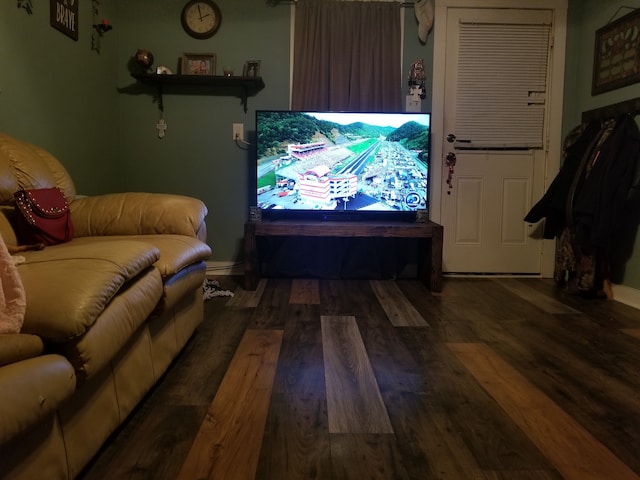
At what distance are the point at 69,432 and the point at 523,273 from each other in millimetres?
3666

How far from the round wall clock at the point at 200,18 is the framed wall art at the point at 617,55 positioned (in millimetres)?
2872

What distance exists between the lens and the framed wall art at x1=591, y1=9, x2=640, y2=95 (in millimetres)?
A: 3135

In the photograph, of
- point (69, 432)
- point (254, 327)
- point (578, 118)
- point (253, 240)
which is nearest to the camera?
point (69, 432)

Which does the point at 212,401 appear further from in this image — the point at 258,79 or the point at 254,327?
the point at 258,79

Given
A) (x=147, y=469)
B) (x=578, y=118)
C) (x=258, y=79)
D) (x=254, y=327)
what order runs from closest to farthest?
(x=147, y=469), (x=254, y=327), (x=258, y=79), (x=578, y=118)

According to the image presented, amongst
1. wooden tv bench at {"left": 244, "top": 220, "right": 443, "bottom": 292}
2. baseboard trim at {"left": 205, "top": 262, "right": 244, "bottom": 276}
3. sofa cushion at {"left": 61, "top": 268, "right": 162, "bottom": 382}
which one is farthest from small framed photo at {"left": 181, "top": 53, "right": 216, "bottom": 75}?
sofa cushion at {"left": 61, "top": 268, "right": 162, "bottom": 382}

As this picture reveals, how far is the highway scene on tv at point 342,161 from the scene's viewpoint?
11.6 ft

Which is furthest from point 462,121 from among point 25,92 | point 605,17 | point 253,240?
point 25,92

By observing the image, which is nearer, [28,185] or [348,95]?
[28,185]

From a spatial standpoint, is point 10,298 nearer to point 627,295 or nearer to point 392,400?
point 392,400

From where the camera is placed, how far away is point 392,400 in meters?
1.67

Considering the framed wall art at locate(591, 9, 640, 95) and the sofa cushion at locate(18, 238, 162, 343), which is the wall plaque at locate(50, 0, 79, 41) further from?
the framed wall art at locate(591, 9, 640, 95)

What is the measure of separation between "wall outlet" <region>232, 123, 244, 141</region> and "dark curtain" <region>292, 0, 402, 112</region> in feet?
1.53

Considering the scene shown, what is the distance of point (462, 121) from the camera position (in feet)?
12.7
